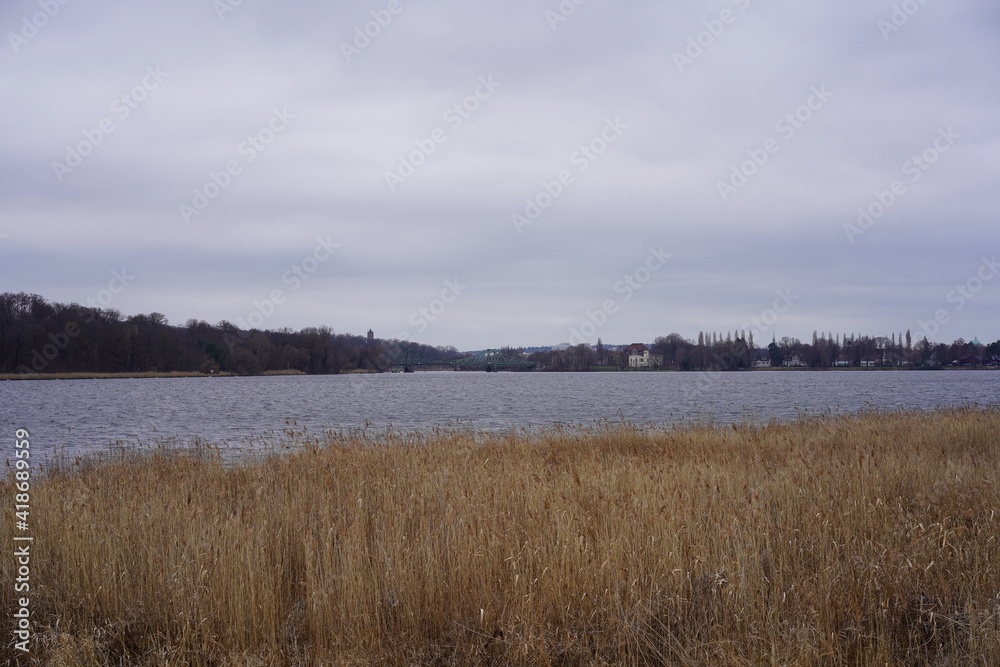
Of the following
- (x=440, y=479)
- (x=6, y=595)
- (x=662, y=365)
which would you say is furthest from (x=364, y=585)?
(x=662, y=365)

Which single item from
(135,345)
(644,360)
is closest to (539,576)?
(135,345)

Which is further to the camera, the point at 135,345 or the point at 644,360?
the point at 644,360

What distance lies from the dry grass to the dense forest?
327 feet

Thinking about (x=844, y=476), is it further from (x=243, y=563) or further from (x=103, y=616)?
(x=103, y=616)

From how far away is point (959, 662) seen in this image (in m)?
4.30

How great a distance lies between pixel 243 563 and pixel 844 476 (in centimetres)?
755

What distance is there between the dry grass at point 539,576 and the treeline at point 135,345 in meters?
99.8

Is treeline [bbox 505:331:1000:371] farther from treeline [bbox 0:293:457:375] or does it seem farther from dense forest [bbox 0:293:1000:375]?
treeline [bbox 0:293:457:375]

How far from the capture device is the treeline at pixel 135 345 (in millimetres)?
91875

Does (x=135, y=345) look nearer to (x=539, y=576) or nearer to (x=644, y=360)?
(x=539, y=576)

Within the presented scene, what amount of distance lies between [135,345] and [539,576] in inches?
4496

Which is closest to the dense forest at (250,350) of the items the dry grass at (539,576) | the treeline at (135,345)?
the treeline at (135,345)

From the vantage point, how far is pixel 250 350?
123000 millimetres

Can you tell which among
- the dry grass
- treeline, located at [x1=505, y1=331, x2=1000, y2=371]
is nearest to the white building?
treeline, located at [x1=505, y1=331, x2=1000, y2=371]
